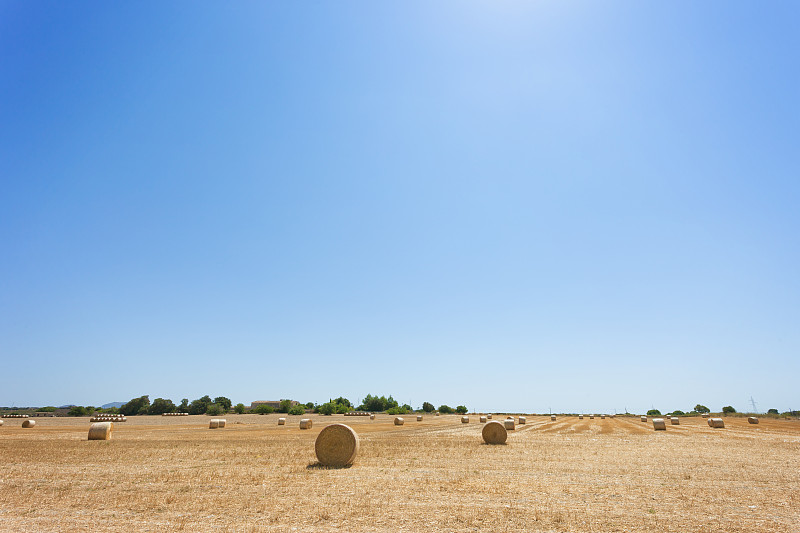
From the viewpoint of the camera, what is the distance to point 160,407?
10444 cm

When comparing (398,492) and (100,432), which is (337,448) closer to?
(398,492)

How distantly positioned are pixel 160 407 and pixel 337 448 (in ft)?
345

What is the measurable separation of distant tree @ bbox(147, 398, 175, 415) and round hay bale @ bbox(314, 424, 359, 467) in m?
104

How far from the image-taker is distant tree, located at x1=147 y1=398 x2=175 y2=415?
104 m

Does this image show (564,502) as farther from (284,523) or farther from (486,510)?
(284,523)

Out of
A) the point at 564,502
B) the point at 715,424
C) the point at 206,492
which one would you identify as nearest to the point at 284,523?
the point at 206,492

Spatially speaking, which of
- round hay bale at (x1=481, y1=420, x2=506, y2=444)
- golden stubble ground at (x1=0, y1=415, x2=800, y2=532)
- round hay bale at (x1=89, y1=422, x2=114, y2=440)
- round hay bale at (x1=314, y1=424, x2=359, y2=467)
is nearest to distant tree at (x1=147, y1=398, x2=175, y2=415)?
round hay bale at (x1=89, y1=422, x2=114, y2=440)

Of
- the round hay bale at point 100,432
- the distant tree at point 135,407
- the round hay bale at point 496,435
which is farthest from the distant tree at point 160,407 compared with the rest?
the round hay bale at point 496,435

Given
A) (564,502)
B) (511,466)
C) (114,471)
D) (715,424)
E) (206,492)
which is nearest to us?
(564,502)

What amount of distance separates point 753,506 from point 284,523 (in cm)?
1126

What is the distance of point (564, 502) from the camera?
1123cm

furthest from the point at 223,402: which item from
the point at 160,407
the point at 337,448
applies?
the point at 337,448

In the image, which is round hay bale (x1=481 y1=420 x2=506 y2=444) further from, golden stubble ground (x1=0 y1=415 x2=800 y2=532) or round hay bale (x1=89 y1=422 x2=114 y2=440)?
round hay bale (x1=89 y1=422 x2=114 y2=440)

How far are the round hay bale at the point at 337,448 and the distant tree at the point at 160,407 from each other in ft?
340
